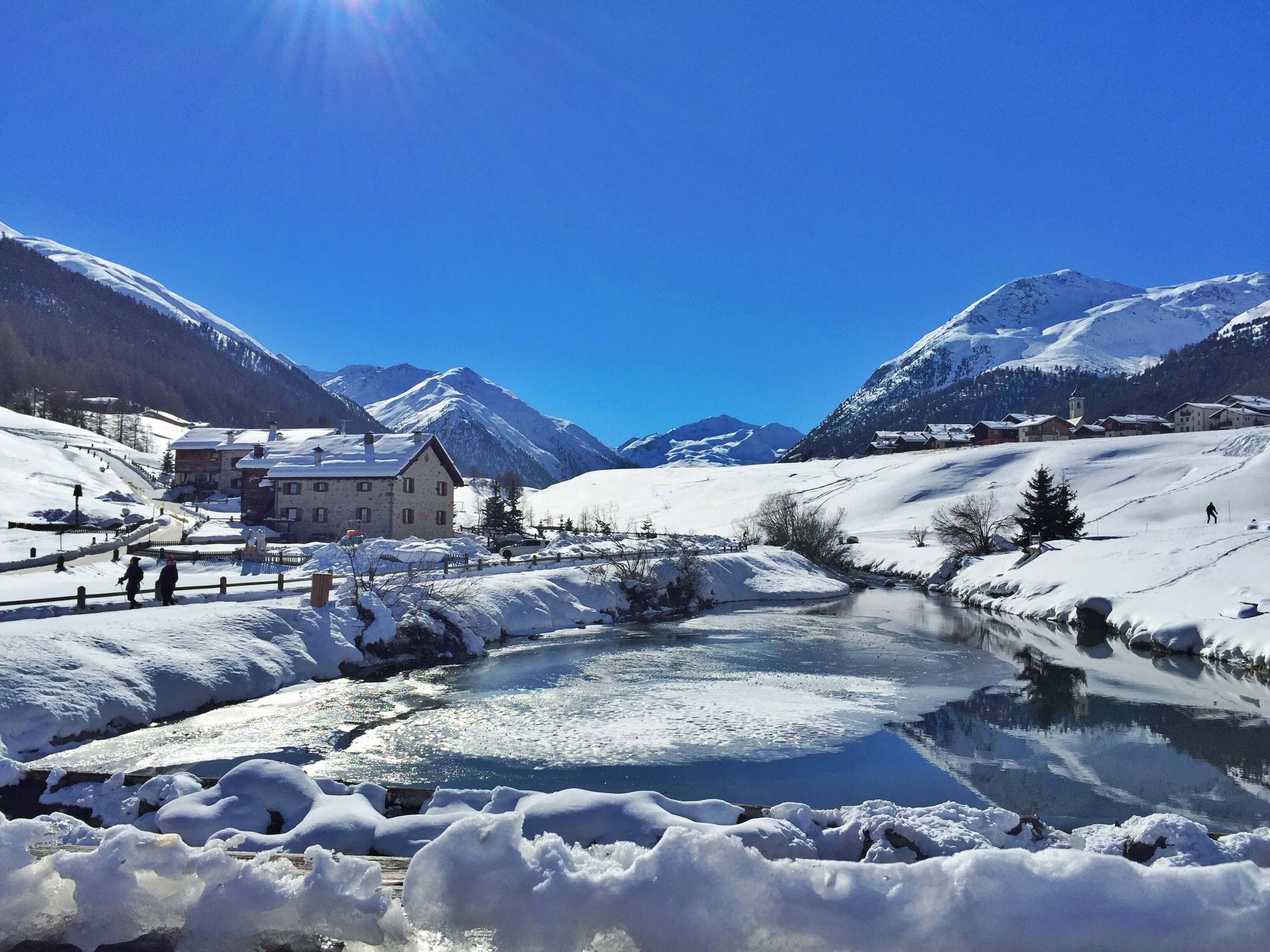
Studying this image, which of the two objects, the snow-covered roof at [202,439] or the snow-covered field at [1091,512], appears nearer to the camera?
the snow-covered field at [1091,512]

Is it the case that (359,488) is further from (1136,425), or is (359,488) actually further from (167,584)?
(1136,425)

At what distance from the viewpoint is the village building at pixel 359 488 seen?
54.7 m

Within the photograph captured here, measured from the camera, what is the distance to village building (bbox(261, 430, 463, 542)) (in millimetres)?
54688

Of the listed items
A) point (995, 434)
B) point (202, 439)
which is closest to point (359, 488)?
point (202, 439)

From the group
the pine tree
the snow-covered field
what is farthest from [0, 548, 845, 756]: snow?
the pine tree

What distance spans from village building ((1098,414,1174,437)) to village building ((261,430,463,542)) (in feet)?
392

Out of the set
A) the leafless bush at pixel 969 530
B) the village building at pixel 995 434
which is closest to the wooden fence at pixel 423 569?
the leafless bush at pixel 969 530

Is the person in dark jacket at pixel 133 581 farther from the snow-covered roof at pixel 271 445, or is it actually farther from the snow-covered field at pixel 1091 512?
the snow-covered roof at pixel 271 445

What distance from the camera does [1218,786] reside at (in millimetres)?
13945

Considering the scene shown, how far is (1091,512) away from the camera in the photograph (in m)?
69.8

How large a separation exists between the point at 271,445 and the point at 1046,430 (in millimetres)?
128320

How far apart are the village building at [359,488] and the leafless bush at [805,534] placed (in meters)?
29.6

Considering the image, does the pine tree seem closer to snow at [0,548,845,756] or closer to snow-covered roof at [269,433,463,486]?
snow at [0,548,845,756]

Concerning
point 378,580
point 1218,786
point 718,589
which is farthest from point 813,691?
point 718,589
